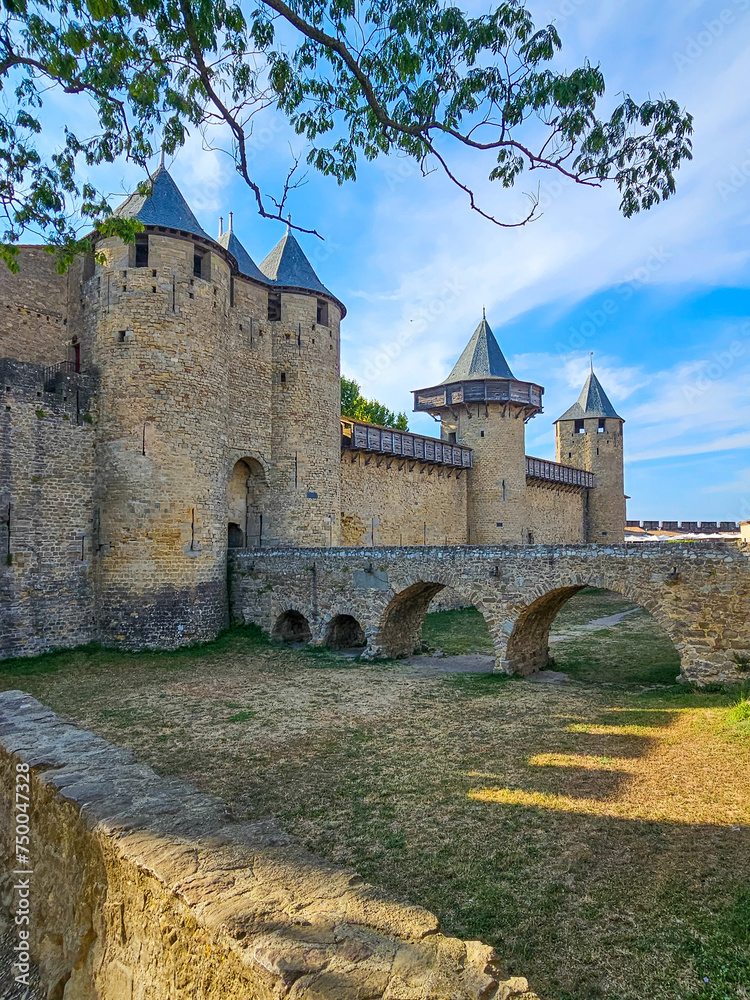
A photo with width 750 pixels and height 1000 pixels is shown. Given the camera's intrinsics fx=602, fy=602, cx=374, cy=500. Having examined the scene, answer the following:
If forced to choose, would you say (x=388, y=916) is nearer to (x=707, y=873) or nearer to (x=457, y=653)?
(x=707, y=873)

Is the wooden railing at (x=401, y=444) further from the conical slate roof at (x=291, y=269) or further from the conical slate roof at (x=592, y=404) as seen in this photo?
the conical slate roof at (x=592, y=404)

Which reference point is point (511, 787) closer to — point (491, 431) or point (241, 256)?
point (241, 256)

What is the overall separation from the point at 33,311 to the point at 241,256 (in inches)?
285

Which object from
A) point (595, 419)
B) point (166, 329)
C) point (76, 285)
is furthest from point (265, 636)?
point (595, 419)

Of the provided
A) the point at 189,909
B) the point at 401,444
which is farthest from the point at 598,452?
the point at 189,909

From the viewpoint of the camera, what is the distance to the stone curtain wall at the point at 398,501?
2270 centimetres

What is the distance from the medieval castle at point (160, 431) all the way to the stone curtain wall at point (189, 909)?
36.9 ft

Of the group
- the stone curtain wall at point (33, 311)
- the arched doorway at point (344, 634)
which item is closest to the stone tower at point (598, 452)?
the arched doorway at point (344, 634)

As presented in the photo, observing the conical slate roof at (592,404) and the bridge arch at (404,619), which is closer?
the bridge arch at (404,619)

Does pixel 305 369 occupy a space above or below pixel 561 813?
above

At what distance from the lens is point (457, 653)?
15.5 m

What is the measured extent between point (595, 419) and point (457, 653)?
26636 millimetres

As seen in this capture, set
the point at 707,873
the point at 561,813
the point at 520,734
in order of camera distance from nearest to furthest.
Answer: the point at 707,873, the point at 561,813, the point at 520,734

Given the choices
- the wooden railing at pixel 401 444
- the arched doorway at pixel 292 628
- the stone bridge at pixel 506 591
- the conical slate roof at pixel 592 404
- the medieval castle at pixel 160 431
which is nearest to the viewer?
the stone bridge at pixel 506 591
